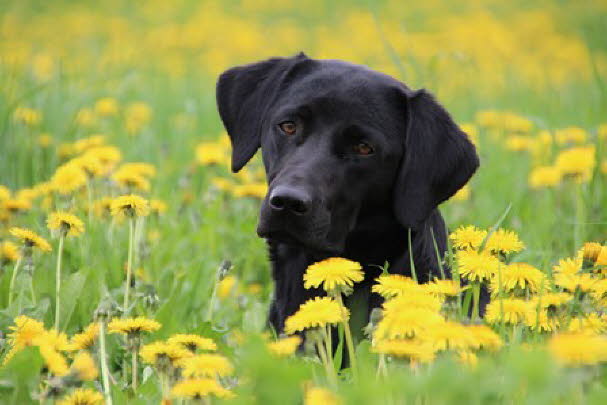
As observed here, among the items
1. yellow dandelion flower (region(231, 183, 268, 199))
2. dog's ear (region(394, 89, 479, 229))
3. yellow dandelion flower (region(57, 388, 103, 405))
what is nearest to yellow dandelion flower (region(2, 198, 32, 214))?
yellow dandelion flower (region(231, 183, 268, 199))

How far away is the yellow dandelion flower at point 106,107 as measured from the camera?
5906 mm

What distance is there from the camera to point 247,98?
3568 millimetres

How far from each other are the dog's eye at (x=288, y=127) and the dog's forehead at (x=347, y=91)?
0.08m

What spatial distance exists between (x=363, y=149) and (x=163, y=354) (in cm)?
138

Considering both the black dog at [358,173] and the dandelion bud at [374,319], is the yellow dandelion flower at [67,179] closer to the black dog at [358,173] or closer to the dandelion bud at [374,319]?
the black dog at [358,173]

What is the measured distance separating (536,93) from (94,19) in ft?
31.1

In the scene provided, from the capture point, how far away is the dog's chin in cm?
298

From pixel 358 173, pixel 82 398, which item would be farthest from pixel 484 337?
pixel 358 173

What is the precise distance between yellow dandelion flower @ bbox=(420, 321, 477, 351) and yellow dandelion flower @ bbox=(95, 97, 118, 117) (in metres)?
4.57

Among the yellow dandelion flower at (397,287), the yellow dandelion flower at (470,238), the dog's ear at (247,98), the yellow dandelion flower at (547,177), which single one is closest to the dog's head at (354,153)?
the dog's ear at (247,98)

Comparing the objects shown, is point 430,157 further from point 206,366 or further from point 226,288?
point 206,366

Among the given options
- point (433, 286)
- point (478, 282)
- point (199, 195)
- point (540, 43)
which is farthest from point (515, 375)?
point (540, 43)

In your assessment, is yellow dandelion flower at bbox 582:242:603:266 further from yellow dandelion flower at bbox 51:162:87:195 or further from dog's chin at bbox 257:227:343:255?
yellow dandelion flower at bbox 51:162:87:195

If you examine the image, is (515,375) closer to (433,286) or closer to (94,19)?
(433,286)
